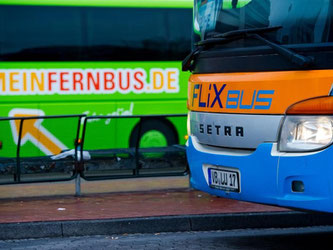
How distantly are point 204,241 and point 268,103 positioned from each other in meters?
1.98

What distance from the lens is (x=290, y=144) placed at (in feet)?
21.3

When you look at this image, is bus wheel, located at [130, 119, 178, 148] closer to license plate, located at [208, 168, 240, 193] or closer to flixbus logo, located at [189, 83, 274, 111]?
flixbus logo, located at [189, 83, 274, 111]

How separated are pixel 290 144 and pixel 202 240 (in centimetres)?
203

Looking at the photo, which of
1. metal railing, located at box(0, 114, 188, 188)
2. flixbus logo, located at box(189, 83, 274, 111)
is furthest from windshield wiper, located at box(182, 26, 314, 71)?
metal railing, located at box(0, 114, 188, 188)

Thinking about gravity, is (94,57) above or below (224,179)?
above

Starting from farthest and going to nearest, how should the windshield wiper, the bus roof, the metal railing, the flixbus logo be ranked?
the bus roof → the metal railing → the flixbus logo → the windshield wiper

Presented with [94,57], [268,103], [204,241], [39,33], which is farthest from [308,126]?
[39,33]

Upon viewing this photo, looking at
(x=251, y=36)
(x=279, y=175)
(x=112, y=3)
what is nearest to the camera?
(x=279, y=175)

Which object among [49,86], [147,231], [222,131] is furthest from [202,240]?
[49,86]

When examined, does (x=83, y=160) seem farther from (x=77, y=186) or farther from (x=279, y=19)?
(x=279, y=19)

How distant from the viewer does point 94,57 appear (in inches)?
631

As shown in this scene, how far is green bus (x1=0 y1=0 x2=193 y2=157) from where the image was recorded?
15594 millimetres

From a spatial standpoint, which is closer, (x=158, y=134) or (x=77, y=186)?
(x=77, y=186)

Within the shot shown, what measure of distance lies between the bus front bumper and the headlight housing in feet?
0.22
